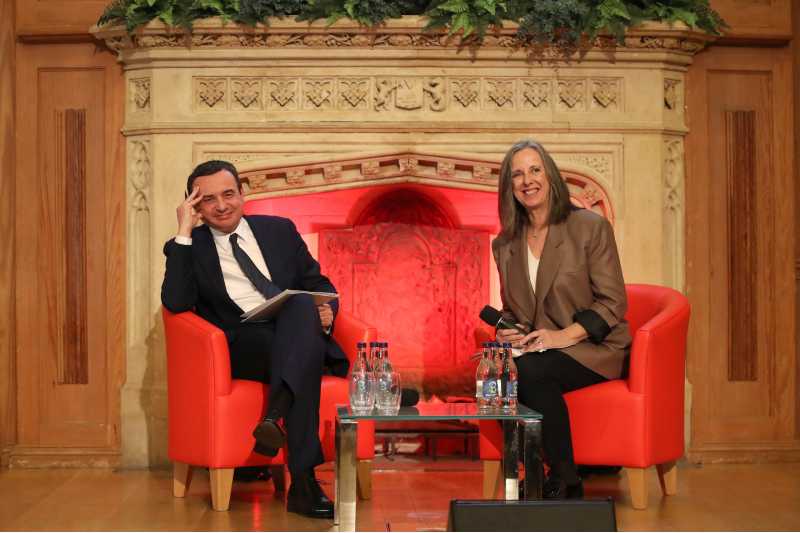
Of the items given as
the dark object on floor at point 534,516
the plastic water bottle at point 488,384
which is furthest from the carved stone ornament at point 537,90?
the dark object on floor at point 534,516

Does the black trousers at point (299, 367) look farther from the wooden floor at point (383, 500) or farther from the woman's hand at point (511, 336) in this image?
the woman's hand at point (511, 336)

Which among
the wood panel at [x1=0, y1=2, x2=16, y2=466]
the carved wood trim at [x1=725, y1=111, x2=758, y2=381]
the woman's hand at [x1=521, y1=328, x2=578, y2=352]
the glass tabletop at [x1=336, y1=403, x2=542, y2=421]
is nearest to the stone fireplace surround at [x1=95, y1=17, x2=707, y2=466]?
the carved wood trim at [x1=725, y1=111, x2=758, y2=381]

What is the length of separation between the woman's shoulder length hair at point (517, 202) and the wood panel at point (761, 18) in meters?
1.59

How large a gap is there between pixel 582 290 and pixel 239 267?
1.30 meters

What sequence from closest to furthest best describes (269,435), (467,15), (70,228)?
(269,435), (467,15), (70,228)

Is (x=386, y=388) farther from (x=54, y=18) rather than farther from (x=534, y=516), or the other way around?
(x=54, y=18)

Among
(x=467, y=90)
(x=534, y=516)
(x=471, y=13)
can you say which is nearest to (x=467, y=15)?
(x=471, y=13)

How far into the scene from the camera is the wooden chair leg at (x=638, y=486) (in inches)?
150

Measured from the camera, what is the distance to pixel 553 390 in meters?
3.73

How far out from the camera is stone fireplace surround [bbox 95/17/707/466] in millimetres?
4891

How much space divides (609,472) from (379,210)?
68.5 inches

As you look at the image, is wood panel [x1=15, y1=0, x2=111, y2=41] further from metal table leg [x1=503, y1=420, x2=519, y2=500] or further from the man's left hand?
metal table leg [x1=503, y1=420, x2=519, y2=500]

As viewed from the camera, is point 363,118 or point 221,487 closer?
point 221,487

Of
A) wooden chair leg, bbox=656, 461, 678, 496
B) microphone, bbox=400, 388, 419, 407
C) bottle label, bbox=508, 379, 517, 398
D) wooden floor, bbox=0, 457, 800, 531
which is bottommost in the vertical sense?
wooden floor, bbox=0, 457, 800, 531
